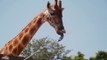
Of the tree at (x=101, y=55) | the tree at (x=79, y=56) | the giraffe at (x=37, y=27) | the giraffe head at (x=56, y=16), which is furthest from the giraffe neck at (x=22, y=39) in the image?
the tree at (x=79, y=56)

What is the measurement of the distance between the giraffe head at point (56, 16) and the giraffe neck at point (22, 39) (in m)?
0.40

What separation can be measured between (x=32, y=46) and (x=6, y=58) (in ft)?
105

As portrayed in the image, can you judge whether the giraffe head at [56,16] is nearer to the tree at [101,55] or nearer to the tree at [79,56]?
the tree at [101,55]

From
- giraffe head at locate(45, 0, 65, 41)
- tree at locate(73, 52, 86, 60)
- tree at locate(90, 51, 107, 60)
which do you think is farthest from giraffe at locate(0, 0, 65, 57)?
tree at locate(73, 52, 86, 60)

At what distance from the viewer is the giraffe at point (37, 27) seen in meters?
9.55

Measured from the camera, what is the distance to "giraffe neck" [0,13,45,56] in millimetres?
9445

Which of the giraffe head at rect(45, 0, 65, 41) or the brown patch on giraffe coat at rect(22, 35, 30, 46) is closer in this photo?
the brown patch on giraffe coat at rect(22, 35, 30, 46)

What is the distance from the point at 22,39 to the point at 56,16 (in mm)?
1667

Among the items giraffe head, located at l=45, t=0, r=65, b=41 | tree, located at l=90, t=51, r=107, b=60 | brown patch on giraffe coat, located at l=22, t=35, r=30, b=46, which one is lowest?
brown patch on giraffe coat, located at l=22, t=35, r=30, b=46

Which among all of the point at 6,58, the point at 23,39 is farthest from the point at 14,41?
the point at 6,58

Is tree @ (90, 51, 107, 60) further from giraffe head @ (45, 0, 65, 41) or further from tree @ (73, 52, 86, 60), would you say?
giraffe head @ (45, 0, 65, 41)

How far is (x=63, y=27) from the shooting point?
32.8ft

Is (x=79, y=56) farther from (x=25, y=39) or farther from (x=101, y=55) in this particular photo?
(x=25, y=39)

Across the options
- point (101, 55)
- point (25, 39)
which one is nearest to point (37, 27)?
point (25, 39)
